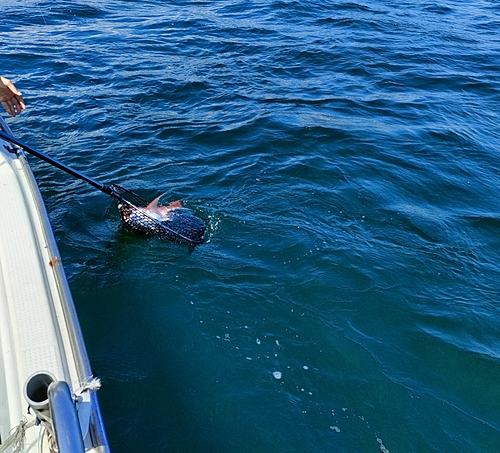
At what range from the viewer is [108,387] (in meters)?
4.00

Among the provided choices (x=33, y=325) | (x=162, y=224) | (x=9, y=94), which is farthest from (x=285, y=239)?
(x=33, y=325)

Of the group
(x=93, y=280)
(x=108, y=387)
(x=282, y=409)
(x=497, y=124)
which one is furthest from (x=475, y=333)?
(x=497, y=124)

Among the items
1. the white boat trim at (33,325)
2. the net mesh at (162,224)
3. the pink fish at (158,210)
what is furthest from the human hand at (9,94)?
the pink fish at (158,210)

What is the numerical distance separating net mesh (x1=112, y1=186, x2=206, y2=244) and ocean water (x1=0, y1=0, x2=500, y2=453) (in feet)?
0.40

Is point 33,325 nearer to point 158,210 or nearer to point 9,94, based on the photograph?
point 9,94

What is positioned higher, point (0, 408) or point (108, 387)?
point (0, 408)

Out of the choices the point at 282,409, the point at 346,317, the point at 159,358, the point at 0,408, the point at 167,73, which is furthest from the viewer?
the point at 167,73

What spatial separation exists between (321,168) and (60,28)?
28.6 ft

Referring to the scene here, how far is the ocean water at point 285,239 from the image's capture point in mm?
3914

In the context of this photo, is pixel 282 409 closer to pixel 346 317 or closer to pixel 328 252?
pixel 346 317

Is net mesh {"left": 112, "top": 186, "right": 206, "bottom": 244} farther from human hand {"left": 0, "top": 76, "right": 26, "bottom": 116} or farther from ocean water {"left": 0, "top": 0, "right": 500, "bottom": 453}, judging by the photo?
human hand {"left": 0, "top": 76, "right": 26, "bottom": 116}

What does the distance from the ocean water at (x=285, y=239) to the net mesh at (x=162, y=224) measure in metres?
0.12

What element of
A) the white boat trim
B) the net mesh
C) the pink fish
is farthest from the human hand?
the pink fish

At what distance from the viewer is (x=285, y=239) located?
5527mm
